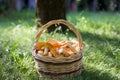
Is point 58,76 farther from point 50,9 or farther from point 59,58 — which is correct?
point 50,9

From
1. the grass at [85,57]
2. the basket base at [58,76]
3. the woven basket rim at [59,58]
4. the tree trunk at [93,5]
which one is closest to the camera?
the woven basket rim at [59,58]

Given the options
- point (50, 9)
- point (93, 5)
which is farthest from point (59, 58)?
point (93, 5)

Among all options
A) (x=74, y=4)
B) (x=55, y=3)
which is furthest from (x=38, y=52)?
(x=74, y=4)

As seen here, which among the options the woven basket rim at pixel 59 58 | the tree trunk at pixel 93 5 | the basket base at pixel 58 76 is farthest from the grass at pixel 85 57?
the tree trunk at pixel 93 5

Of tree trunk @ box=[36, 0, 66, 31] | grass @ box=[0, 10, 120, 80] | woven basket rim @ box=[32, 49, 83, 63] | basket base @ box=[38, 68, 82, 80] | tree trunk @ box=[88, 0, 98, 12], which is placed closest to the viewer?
woven basket rim @ box=[32, 49, 83, 63]

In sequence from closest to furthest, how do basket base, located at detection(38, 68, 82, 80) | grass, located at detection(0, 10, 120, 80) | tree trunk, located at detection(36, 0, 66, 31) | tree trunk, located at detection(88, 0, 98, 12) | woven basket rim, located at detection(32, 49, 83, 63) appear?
woven basket rim, located at detection(32, 49, 83, 63)
basket base, located at detection(38, 68, 82, 80)
grass, located at detection(0, 10, 120, 80)
tree trunk, located at detection(36, 0, 66, 31)
tree trunk, located at detection(88, 0, 98, 12)

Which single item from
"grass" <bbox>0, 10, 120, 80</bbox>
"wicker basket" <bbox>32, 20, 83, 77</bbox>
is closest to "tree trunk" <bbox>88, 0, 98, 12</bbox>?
"grass" <bbox>0, 10, 120, 80</bbox>

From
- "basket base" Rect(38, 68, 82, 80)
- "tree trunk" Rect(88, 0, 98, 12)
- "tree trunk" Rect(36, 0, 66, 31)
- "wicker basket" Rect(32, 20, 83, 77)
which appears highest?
"tree trunk" Rect(88, 0, 98, 12)

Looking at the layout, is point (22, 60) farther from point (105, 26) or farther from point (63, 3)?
point (105, 26)

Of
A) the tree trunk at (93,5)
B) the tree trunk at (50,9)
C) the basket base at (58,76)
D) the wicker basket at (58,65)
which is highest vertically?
the tree trunk at (93,5)

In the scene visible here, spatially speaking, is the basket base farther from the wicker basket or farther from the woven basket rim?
the woven basket rim

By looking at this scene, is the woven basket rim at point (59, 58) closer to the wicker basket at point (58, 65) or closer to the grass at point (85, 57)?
the wicker basket at point (58, 65)

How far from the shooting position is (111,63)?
409 cm

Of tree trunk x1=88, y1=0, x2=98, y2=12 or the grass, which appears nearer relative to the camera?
the grass
